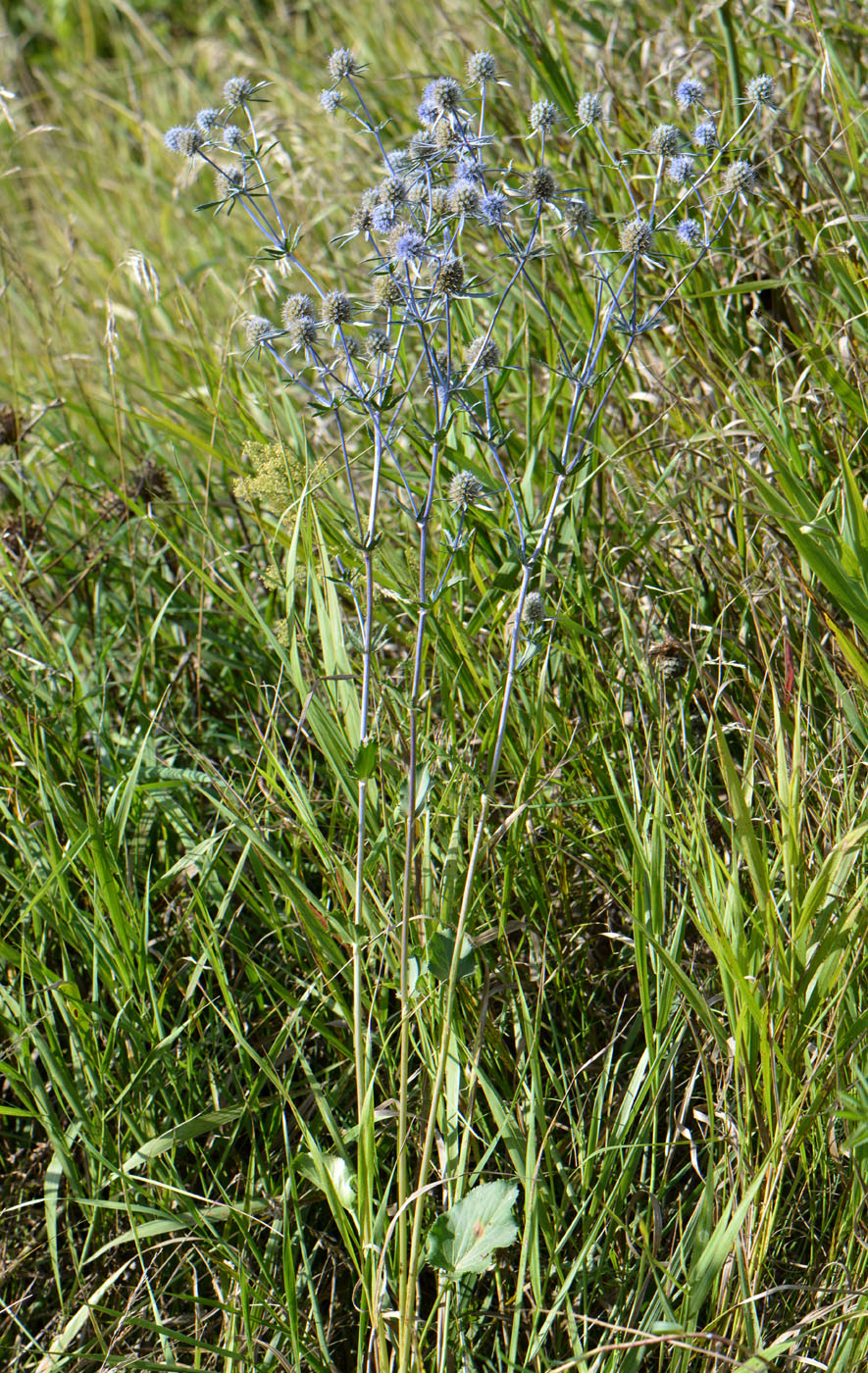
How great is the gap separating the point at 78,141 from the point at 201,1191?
5025 mm

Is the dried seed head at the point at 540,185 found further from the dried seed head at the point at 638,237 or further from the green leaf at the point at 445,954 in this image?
the green leaf at the point at 445,954

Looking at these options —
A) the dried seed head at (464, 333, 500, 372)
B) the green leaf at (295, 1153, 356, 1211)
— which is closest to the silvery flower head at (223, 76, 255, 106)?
the dried seed head at (464, 333, 500, 372)

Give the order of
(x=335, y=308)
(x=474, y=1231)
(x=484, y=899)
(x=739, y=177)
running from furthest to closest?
(x=484, y=899), (x=739, y=177), (x=335, y=308), (x=474, y=1231)

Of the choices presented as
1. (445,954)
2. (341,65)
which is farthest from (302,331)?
Result: (445,954)

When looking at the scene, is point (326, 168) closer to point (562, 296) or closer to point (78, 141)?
point (562, 296)

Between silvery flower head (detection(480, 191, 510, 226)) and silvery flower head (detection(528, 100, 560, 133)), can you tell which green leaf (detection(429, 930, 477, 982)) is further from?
silvery flower head (detection(528, 100, 560, 133))

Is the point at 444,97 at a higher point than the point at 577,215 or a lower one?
higher

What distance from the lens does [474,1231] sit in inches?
52.1

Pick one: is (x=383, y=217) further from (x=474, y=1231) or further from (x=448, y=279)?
(x=474, y=1231)

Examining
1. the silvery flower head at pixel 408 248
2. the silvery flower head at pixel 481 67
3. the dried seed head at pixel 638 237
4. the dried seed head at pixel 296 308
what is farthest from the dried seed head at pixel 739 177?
the dried seed head at pixel 296 308

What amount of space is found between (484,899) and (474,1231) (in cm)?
50

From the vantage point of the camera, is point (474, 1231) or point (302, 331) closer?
point (474, 1231)

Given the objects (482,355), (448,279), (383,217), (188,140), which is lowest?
(482,355)

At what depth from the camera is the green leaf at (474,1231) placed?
1.29m
